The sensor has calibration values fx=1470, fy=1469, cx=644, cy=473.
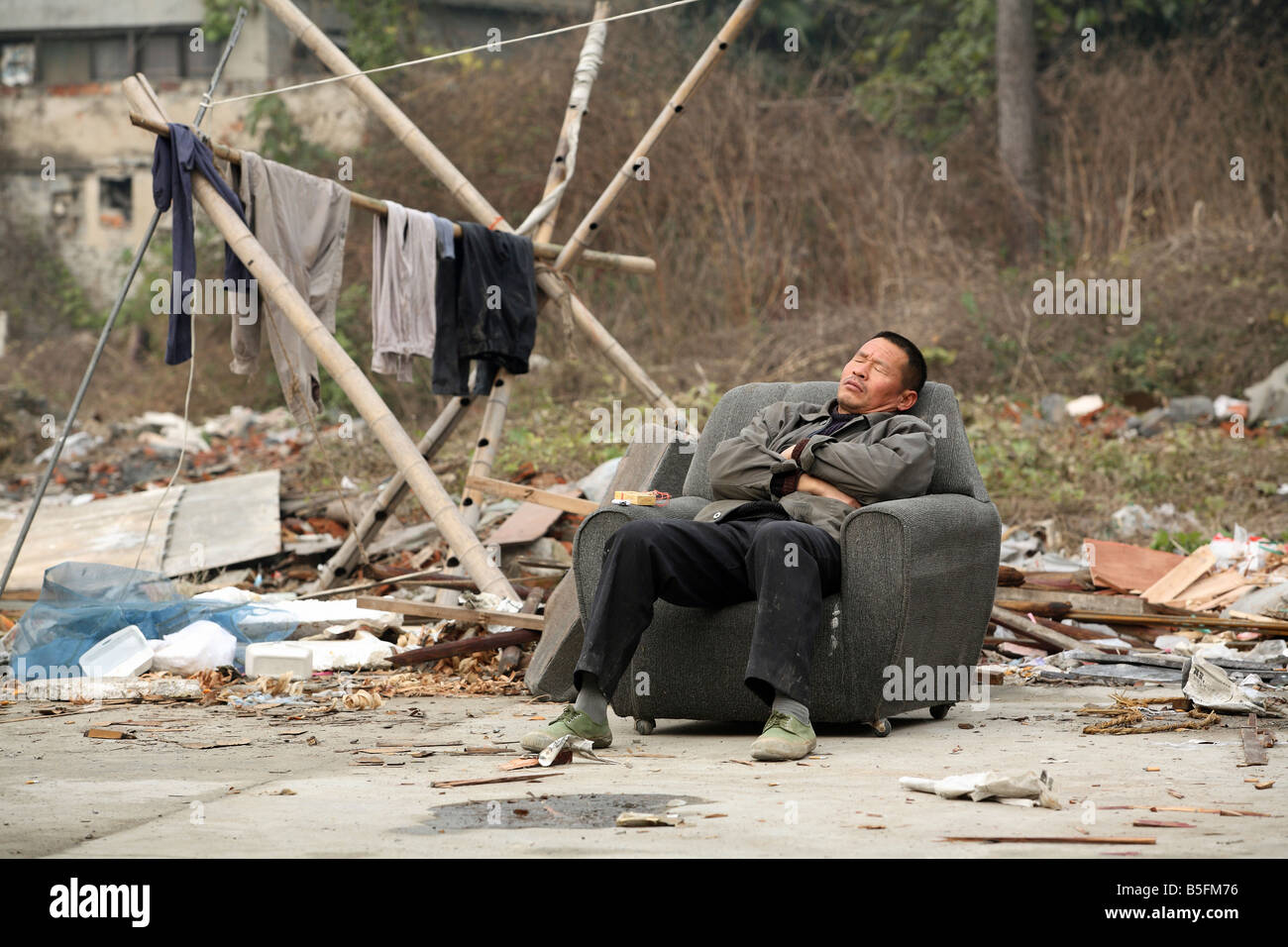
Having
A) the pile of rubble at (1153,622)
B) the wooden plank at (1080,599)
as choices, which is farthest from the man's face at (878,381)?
the wooden plank at (1080,599)

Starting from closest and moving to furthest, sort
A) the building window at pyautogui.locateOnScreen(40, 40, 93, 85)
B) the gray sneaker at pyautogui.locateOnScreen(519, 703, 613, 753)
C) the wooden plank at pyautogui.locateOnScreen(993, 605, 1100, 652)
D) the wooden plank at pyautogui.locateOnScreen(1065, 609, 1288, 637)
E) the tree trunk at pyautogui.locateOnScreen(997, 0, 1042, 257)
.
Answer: the gray sneaker at pyautogui.locateOnScreen(519, 703, 613, 753) → the wooden plank at pyautogui.locateOnScreen(993, 605, 1100, 652) → the wooden plank at pyautogui.locateOnScreen(1065, 609, 1288, 637) → the tree trunk at pyautogui.locateOnScreen(997, 0, 1042, 257) → the building window at pyautogui.locateOnScreen(40, 40, 93, 85)

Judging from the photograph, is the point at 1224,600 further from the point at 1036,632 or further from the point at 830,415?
the point at 830,415

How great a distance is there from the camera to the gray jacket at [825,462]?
5.01 metres

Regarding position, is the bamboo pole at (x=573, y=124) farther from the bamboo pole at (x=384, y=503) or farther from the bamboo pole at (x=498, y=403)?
the bamboo pole at (x=384, y=503)

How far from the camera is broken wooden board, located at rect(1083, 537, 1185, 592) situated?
786 centimetres

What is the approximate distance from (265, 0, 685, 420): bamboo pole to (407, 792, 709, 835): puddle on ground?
14.9ft

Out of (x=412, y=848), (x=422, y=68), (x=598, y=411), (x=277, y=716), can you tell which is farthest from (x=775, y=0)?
(x=412, y=848)

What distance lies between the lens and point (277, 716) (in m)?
5.40

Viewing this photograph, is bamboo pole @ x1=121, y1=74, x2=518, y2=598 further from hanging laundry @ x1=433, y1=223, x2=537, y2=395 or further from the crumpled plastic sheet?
the crumpled plastic sheet

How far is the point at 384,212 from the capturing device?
7395mm

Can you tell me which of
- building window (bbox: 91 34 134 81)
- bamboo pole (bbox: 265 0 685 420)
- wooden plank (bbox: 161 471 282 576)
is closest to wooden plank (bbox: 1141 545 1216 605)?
bamboo pole (bbox: 265 0 685 420)

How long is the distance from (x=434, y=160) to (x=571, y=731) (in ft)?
15.8

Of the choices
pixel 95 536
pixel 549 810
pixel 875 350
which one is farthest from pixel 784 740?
pixel 95 536
